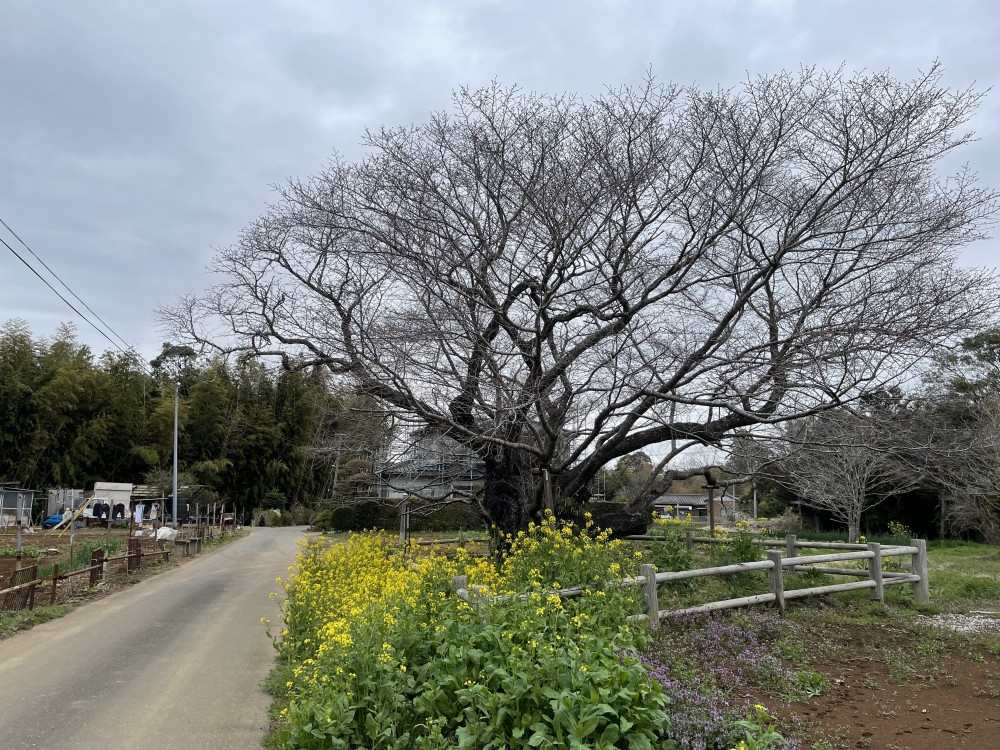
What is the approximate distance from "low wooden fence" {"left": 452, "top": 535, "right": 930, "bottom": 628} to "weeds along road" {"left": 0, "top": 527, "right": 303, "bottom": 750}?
223 cm

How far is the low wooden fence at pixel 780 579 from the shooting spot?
6.15m

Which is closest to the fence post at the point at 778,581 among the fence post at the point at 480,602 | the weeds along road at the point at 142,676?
the fence post at the point at 480,602

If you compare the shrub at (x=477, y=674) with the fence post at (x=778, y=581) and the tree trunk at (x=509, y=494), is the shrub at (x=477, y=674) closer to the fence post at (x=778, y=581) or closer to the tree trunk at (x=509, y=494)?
the fence post at (x=778, y=581)

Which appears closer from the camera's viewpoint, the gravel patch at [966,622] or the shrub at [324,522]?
the gravel patch at [966,622]

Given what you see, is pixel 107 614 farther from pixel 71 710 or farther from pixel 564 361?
pixel 564 361

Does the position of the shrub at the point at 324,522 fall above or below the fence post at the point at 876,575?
below

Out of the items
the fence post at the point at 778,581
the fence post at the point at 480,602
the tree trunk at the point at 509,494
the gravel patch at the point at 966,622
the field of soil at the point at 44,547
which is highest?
the tree trunk at the point at 509,494

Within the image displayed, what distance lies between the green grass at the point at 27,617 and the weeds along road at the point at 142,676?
17 cm

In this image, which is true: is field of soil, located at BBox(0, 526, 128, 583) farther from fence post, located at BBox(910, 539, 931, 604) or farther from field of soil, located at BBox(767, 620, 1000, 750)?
fence post, located at BBox(910, 539, 931, 604)

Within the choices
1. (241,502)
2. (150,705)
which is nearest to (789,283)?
(150,705)

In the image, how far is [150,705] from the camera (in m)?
5.82

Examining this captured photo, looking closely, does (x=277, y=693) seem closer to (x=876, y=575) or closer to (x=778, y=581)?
(x=778, y=581)

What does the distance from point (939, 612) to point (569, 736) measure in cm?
787

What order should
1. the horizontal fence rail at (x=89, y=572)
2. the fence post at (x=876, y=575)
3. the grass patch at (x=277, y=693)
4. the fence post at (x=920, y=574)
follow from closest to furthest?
the grass patch at (x=277, y=693) < the fence post at (x=876, y=575) < the fence post at (x=920, y=574) < the horizontal fence rail at (x=89, y=572)
